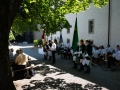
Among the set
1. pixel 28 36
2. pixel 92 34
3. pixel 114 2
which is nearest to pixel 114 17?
pixel 114 2

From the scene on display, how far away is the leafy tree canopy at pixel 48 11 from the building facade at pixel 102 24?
301cm

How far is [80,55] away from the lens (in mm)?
10102

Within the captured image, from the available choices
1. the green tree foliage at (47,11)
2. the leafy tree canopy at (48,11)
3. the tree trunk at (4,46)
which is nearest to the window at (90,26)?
the green tree foliage at (47,11)

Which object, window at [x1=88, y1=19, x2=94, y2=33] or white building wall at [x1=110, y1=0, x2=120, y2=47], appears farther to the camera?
window at [x1=88, y1=19, x2=94, y2=33]

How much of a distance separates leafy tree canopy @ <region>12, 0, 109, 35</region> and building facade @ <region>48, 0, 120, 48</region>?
3.01 m

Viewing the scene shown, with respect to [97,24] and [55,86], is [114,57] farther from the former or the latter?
[97,24]

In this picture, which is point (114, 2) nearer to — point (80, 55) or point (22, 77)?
point (80, 55)

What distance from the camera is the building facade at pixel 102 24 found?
1577cm

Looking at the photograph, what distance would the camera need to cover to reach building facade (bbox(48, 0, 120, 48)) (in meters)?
15.8

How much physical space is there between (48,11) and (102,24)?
644 centimetres

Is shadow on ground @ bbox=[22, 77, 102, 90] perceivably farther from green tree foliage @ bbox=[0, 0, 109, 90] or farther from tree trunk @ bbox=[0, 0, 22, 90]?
green tree foliage @ bbox=[0, 0, 109, 90]

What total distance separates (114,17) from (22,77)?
10737 mm

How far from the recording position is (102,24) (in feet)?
57.3

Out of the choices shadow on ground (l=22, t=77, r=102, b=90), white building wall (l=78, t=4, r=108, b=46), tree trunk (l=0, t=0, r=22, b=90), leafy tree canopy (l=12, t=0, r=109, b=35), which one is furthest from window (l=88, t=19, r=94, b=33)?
tree trunk (l=0, t=0, r=22, b=90)
